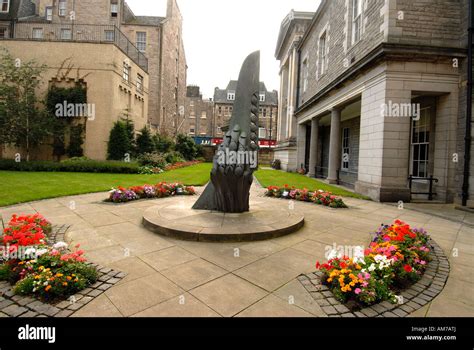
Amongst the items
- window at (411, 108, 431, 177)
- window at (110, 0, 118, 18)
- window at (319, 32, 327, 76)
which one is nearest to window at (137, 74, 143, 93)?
window at (110, 0, 118, 18)

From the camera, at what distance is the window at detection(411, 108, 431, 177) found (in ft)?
38.0

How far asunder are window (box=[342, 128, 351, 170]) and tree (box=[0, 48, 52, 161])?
2451 cm

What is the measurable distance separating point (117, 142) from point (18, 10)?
89.8 ft

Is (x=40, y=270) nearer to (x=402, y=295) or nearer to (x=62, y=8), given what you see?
(x=402, y=295)

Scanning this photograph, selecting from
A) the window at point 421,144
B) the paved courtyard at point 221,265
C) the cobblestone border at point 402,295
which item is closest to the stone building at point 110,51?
the paved courtyard at point 221,265

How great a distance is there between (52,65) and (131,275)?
26100mm

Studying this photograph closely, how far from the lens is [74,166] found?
Result: 18.1 m

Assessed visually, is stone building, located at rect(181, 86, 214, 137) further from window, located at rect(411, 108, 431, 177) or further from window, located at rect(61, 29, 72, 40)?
window, located at rect(411, 108, 431, 177)

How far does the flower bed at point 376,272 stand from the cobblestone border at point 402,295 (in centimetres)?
7

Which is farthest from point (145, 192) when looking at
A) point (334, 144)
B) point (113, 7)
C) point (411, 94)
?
point (113, 7)

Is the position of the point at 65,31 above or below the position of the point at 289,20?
above

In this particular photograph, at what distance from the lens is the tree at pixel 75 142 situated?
21297 mm
